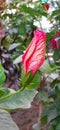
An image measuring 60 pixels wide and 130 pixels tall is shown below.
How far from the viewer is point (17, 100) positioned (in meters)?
0.54

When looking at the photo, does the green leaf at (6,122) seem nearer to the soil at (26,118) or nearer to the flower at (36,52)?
the flower at (36,52)

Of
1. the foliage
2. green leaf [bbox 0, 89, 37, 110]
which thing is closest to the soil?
the foliage

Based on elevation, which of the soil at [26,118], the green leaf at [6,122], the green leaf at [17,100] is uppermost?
the soil at [26,118]

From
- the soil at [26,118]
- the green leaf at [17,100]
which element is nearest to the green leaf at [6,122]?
the green leaf at [17,100]

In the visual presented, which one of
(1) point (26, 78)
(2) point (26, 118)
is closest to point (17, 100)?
(1) point (26, 78)

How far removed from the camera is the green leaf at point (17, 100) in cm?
52

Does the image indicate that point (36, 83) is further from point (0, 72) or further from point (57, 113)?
point (57, 113)

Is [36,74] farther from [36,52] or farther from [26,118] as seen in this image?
[26,118]

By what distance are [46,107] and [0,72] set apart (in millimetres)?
861

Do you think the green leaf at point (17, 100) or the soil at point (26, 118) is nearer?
the green leaf at point (17, 100)

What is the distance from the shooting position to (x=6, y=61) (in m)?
2.41

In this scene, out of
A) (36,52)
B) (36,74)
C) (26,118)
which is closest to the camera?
(36,52)

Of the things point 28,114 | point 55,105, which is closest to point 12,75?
point 28,114

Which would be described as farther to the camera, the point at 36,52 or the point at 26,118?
the point at 26,118
